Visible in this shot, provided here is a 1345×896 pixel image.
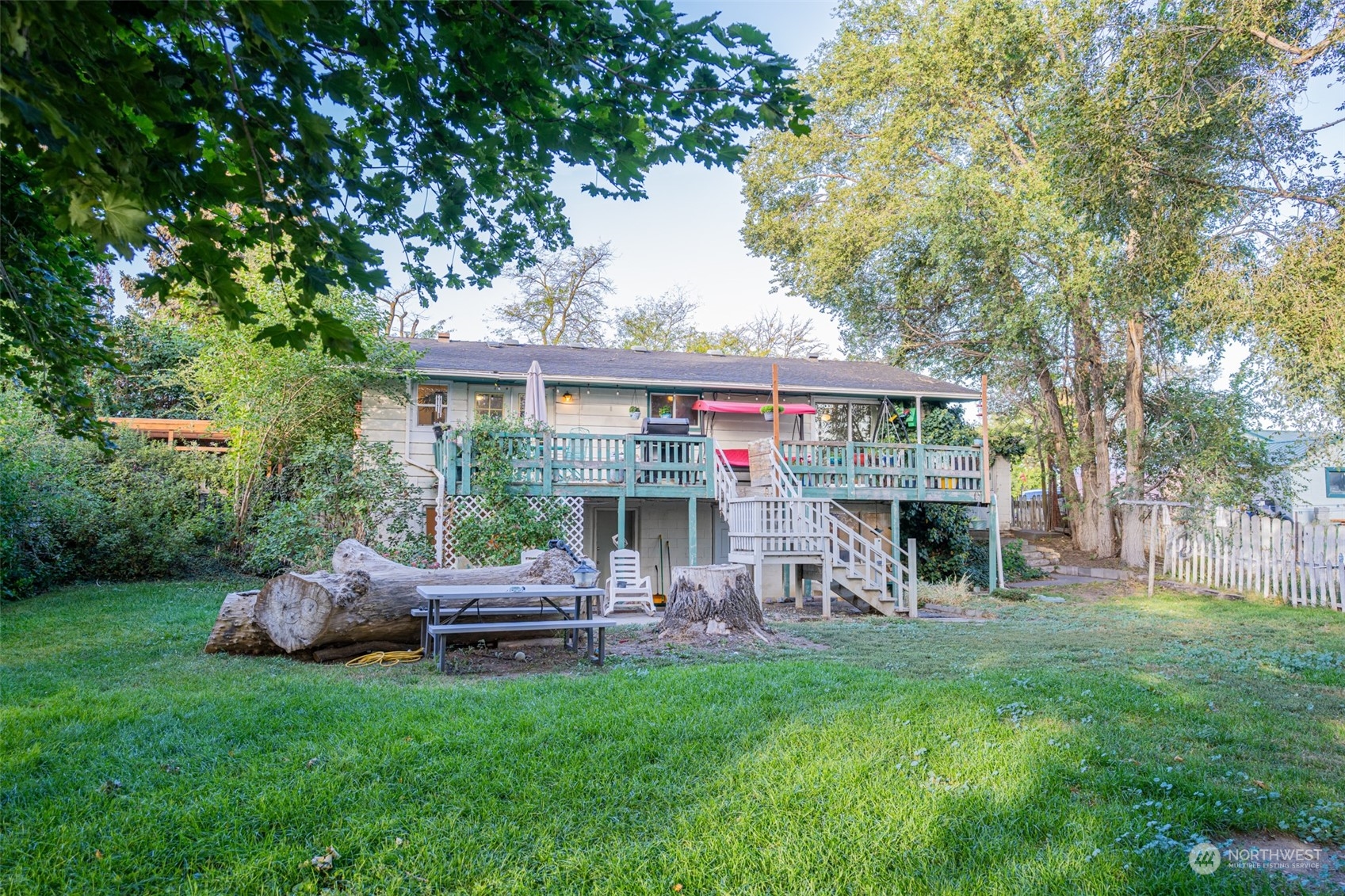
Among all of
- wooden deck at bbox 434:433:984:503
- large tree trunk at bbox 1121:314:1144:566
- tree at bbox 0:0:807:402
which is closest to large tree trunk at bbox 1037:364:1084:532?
large tree trunk at bbox 1121:314:1144:566

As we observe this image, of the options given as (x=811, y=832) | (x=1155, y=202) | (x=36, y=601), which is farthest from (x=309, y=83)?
(x=1155, y=202)

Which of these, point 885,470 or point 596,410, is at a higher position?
point 596,410

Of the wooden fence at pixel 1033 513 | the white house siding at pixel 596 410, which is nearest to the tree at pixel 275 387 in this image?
the white house siding at pixel 596 410

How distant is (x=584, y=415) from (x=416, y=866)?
45.8 feet

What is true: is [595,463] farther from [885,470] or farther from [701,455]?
[885,470]

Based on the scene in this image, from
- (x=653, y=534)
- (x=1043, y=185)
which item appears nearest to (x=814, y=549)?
(x=653, y=534)

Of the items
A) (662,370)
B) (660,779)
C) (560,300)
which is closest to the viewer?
(660,779)

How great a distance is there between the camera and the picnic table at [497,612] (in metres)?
6.97

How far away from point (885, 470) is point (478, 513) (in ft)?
26.1

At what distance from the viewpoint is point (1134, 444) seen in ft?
64.6

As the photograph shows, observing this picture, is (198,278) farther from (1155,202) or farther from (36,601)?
(1155,202)

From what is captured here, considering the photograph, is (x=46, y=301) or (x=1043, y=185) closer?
(x=46, y=301)

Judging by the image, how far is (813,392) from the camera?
1719cm

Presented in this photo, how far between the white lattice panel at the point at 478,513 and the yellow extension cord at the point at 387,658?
17.5 feet
